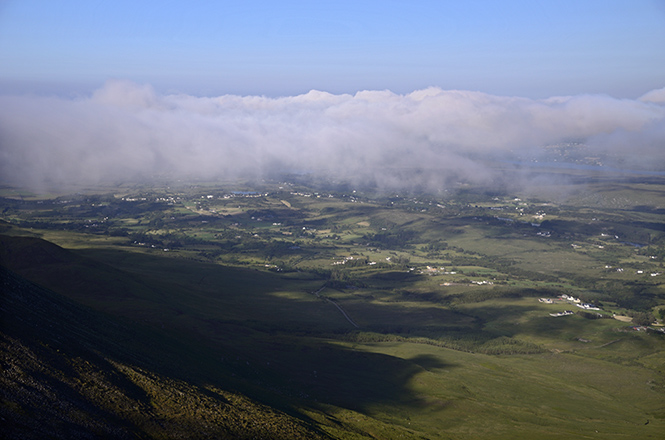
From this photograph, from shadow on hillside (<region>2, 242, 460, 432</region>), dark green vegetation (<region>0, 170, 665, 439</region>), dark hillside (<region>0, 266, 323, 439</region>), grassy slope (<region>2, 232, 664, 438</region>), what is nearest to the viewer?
dark hillside (<region>0, 266, 323, 439</region>)

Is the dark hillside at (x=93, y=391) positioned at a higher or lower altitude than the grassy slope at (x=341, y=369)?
higher

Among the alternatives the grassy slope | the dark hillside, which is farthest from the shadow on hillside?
the grassy slope

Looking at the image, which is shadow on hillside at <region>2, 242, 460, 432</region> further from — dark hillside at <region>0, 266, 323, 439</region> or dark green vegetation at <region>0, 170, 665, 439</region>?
dark green vegetation at <region>0, 170, 665, 439</region>

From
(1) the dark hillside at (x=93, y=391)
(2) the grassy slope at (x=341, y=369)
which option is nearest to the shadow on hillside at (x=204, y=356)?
(1) the dark hillside at (x=93, y=391)

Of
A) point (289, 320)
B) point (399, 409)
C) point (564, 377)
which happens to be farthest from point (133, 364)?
point (564, 377)

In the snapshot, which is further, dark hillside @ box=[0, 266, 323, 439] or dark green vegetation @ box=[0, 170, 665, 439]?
dark green vegetation @ box=[0, 170, 665, 439]

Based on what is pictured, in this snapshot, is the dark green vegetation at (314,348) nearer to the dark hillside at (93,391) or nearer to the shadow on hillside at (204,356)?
the dark hillside at (93,391)

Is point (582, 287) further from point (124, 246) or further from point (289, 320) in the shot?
point (124, 246)

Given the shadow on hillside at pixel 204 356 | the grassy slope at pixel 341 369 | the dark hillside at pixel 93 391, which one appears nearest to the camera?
the dark hillside at pixel 93 391

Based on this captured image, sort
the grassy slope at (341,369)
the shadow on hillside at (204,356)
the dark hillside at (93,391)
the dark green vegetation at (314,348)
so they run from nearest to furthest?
the dark hillside at (93,391)
the dark green vegetation at (314,348)
the grassy slope at (341,369)
the shadow on hillside at (204,356)
